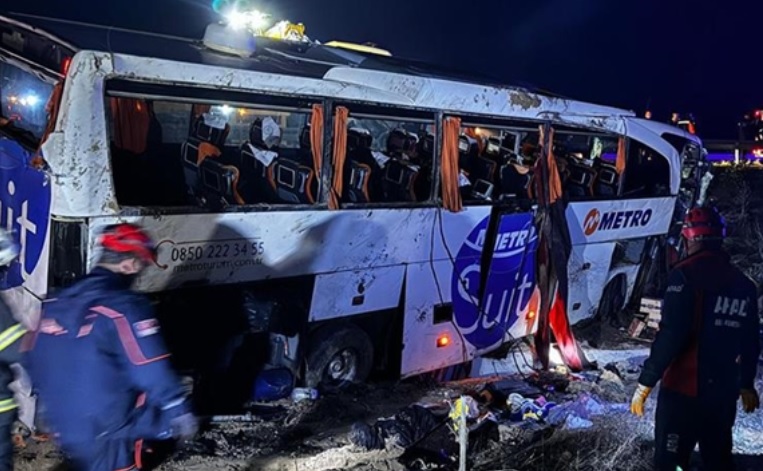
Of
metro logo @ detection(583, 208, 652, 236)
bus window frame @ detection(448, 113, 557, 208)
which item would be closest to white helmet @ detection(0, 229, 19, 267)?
bus window frame @ detection(448, 113, 557, 208)

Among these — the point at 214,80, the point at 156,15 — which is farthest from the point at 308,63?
the point at 156,15

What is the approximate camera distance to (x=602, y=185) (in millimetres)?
9180

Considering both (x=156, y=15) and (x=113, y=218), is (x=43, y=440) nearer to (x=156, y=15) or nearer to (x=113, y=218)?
(x=113, y=218)

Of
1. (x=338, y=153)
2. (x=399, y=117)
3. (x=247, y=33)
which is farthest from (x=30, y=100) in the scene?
(x=399, y=117)

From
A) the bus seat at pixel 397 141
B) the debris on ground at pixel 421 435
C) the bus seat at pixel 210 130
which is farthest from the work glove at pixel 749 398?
the bus seat at pixel 210 130

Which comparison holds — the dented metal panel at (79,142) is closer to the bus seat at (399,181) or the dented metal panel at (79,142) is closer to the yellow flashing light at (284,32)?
the bus seat at (399,181)

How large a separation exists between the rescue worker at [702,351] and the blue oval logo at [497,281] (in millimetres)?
3211

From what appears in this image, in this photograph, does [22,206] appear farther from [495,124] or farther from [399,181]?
[495,124]

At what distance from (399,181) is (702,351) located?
3.68 metres

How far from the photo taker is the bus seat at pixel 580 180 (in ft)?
29.1

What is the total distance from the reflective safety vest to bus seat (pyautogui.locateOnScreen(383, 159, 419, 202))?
407cm

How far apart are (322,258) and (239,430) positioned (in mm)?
1474

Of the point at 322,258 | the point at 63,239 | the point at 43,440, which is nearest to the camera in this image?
the point at 63,239

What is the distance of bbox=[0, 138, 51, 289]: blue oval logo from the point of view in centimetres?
456
